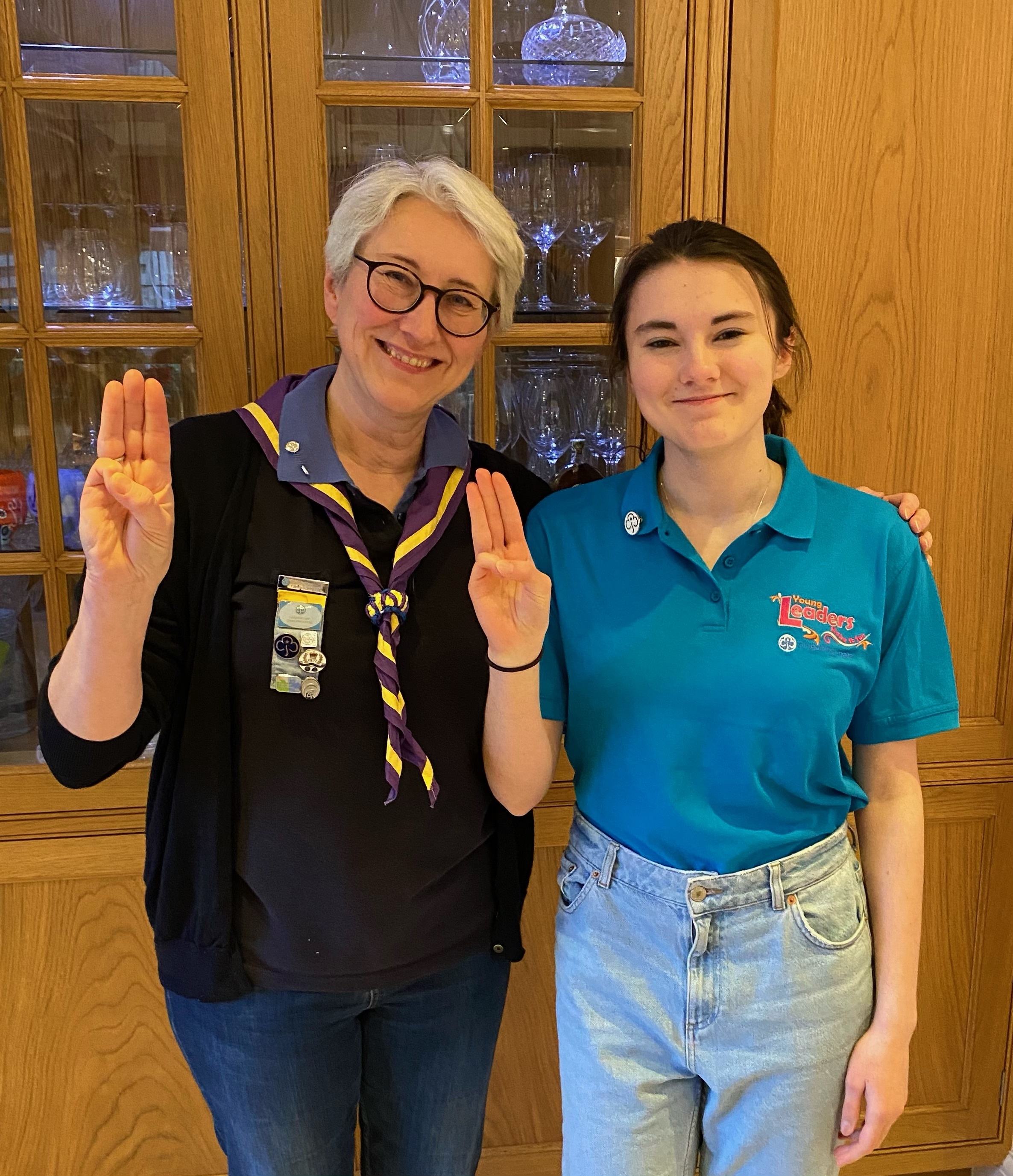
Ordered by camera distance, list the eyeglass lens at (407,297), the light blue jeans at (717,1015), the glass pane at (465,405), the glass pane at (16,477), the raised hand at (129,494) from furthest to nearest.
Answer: the glass pane at (465,405) → the glass pane at (16,477) → the eyeglass lens at (407,297) → the light blue jeans at (717,1015) → the raised hand at (129,494)

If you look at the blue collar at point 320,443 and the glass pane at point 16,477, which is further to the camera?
the glass pane at point 16,477

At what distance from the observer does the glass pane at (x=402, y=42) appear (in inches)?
58.9

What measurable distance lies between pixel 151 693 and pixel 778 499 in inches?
30.4

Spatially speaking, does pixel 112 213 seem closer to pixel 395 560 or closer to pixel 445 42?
pixel 445 42

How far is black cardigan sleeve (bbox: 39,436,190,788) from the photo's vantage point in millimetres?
1062

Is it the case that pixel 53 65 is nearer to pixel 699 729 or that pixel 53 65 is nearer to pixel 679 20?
pixel 679 20

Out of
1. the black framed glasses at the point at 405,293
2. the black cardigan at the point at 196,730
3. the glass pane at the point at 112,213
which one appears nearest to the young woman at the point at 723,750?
the black framed glasses at the point at 405,293

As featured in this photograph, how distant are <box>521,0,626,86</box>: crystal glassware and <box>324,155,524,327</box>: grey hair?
19.6 inches

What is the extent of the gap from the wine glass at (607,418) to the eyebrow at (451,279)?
510 millimetres

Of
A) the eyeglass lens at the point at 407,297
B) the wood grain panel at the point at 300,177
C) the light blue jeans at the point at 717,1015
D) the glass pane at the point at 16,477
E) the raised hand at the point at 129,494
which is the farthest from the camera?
the glass pane at the point at 16,477

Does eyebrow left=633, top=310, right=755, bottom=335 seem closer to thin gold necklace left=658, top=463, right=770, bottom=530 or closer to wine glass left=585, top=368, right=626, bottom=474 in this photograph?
thin gold necklace left=658, top=463, right=770, bottom=530

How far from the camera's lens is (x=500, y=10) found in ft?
5.02

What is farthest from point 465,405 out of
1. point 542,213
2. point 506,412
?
point 542,213

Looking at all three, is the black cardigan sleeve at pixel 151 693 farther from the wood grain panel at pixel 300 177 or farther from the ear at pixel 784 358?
the ear at pixel 784 358
